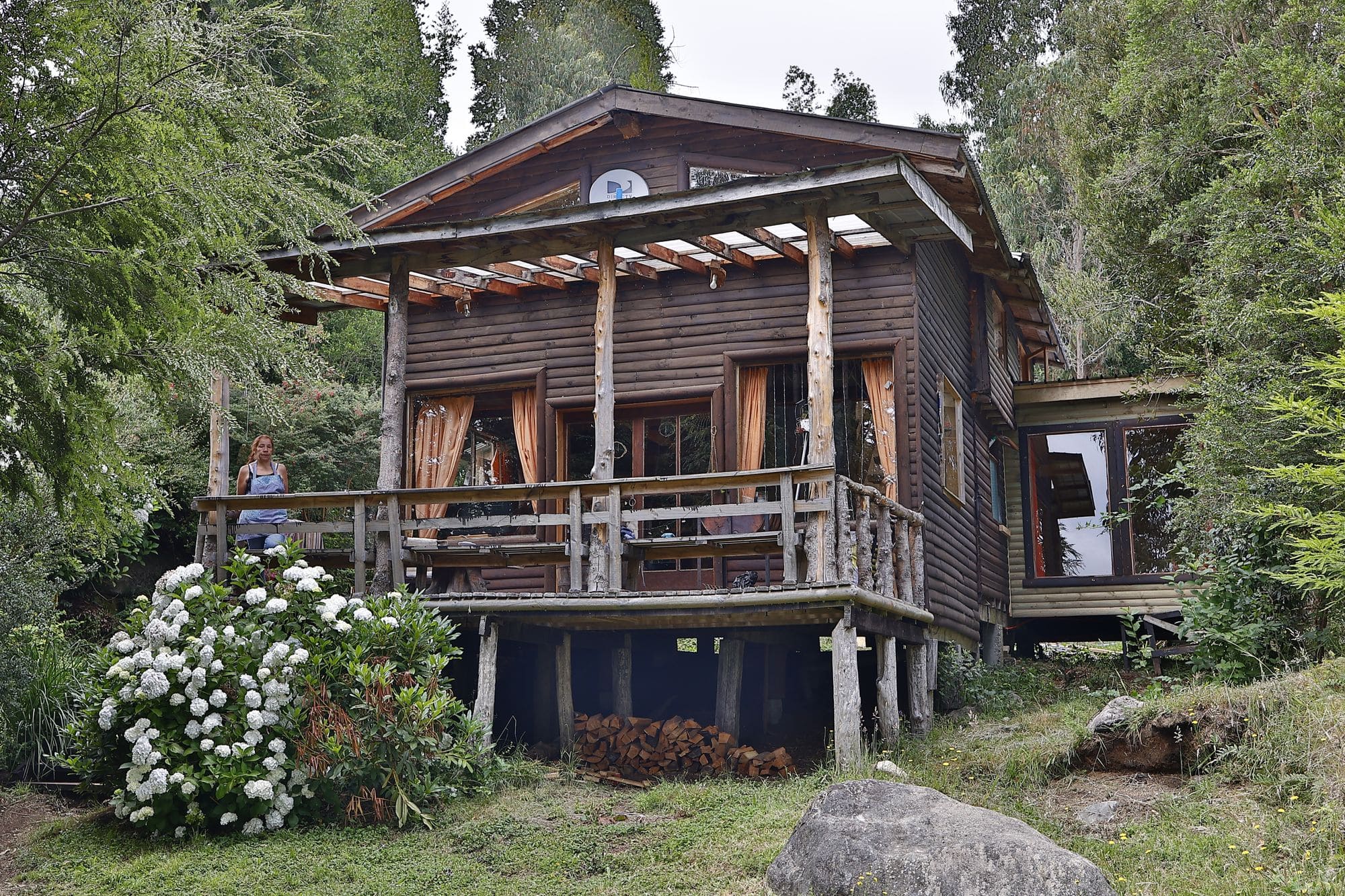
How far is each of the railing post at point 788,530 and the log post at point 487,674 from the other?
2.73 meters

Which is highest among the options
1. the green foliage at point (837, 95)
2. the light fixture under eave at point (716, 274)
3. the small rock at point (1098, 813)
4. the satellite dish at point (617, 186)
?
the green foliage at point (837, 95)

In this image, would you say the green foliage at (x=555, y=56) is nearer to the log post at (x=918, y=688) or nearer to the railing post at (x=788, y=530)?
the log post at (x=918, y=688)

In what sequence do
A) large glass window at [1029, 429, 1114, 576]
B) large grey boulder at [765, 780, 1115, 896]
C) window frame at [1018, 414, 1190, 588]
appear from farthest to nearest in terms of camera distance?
large glass window at [1029, 429, 1114, 576] → window frame at [1018, 414, 1190, 588] → large grey boulder at [765, 780, 1115, 896]

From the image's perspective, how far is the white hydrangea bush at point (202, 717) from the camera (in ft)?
29.0

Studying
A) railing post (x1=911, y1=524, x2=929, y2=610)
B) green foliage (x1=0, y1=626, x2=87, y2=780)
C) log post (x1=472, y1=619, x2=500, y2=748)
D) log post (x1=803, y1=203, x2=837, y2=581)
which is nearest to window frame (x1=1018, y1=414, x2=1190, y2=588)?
railing post (x1=911, y1=524, x2=929, y2=610)

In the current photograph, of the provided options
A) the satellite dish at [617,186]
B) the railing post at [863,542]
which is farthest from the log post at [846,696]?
the satellite dish at [617,186]

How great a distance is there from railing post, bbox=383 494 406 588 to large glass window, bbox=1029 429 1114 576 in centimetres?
1004

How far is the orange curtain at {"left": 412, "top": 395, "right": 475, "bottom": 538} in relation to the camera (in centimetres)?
1488

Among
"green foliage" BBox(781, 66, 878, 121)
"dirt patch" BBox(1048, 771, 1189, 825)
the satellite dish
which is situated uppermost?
"green foliage" BBox(781, 66, 878, 121)

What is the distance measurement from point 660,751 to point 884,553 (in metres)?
2.95

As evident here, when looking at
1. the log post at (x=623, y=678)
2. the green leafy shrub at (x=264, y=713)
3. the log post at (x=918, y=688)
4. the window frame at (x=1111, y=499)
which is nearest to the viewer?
the green leafy shrub at (x=264, y=713)

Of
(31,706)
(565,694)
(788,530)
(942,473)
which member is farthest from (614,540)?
(31,706)

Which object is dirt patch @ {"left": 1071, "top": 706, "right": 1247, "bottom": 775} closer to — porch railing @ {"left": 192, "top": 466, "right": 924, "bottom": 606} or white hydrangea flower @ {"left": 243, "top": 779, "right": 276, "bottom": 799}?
porch railing @ {"left": 192, "top": 466, "right": 924, "bottom": 606}

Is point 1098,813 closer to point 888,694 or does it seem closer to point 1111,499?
point 888,694
